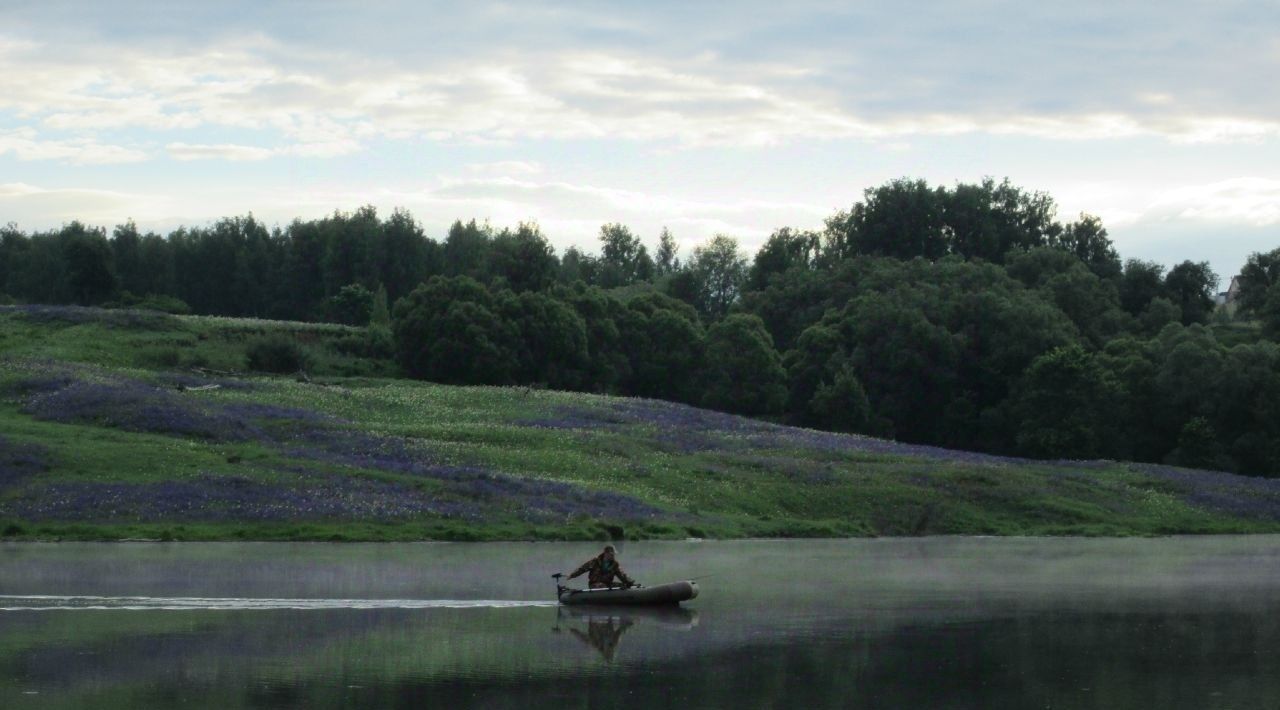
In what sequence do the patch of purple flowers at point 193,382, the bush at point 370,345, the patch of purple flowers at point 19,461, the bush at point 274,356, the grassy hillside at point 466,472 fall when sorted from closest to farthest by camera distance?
1. the grassy hillside at point 466,472
2. the patch of purple flowers at point 19,461
3. the patch of purple flowers at point 193,382
4. the bush at point 274,356
5. the bush at point 370,345

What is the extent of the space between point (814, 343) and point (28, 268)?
104514 millimetres

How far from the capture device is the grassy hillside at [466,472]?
202 feet

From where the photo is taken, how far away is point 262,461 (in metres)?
67.8

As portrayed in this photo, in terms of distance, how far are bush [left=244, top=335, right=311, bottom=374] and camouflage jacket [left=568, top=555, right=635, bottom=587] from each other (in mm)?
67207

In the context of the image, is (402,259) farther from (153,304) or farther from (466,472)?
(466,472)

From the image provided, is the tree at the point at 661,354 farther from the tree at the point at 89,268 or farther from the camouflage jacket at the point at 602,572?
the camouflage jacket at the point at 602,572

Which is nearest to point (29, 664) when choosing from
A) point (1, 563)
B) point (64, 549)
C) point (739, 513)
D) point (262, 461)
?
point (1, 563)

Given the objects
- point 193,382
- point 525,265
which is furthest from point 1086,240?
point 193,382

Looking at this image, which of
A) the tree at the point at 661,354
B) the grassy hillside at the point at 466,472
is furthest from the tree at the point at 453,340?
the tree at the point at 661,354

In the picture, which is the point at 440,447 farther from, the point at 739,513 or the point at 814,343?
the point at 814,343

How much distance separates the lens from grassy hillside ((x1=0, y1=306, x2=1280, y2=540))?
61.5 meters

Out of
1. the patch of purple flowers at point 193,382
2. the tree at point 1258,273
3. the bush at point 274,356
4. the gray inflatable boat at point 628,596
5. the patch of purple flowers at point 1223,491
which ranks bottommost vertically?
the patch of purple flowers at point 1223,491

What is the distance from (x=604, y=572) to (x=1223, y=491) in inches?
2077

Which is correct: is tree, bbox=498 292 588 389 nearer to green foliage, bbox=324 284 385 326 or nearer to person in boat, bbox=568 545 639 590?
green foliage, bbox=324 284 385 326
